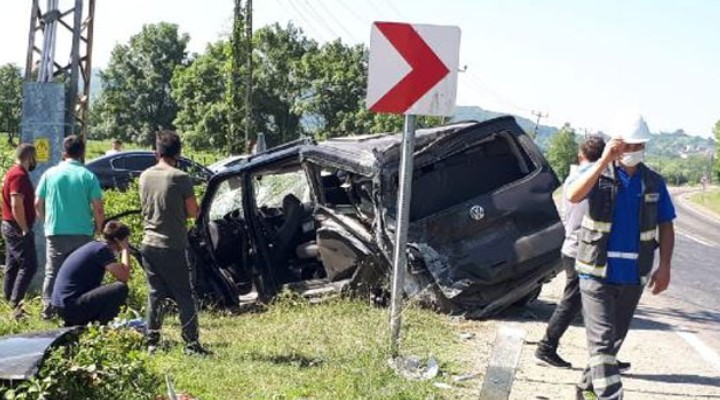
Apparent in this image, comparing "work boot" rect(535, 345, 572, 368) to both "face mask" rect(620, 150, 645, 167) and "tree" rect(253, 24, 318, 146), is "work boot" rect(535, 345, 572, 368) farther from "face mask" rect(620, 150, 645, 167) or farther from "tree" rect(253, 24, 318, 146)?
→ "tree" rect(253, 24, 318, 146)

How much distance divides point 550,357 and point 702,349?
67.6 inches

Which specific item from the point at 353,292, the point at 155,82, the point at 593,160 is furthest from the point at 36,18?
the point at 155,82

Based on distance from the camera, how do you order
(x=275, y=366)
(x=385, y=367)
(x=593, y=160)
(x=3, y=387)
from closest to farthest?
(x=3, y=387) < (x=385, y=367) < (x=275, y=366) < (x=593, y=160)

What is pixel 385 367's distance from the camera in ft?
18.1

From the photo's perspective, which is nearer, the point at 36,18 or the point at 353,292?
the point at 353,292

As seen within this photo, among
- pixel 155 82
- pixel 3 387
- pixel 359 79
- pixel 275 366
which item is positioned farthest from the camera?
pixel 155 82

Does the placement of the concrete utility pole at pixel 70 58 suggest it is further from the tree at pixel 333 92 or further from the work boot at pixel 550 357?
the tree at pixel 333 92

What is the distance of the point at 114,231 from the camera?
6.58m

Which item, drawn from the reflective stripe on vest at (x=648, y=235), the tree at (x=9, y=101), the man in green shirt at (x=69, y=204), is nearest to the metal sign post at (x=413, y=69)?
the reflective stripe on vest at (x=648, y=235)

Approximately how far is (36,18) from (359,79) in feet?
163

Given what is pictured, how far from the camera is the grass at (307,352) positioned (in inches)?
208

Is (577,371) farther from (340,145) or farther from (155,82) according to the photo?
(155,82)

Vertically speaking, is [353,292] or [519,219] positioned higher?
[519,219]

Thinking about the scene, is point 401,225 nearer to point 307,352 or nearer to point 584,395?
point 307,352
